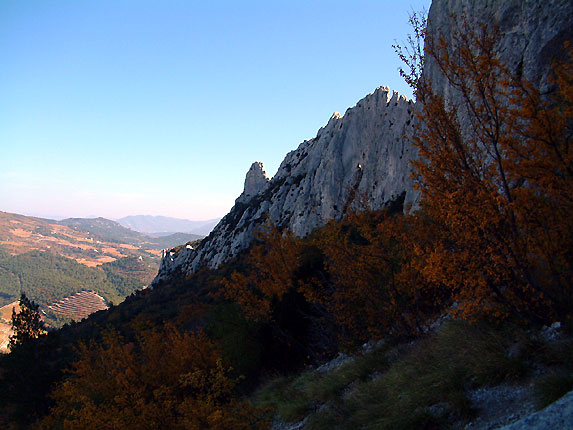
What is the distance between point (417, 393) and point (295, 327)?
9.41 meters

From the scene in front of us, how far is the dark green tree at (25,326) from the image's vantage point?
23.1 meters

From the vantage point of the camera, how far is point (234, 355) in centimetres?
1352

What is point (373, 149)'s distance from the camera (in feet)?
138

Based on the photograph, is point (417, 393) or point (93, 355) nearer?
point (417, 393)

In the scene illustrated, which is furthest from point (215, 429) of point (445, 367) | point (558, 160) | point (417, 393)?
point (558, 160)

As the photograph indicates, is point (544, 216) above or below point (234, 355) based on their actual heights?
above

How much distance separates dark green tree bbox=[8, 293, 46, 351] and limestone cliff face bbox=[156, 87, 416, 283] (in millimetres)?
18678

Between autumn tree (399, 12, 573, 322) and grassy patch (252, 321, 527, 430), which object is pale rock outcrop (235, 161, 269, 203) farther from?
autumn tree (399, 12, 573, 322)

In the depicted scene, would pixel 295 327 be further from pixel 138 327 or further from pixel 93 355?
pixel 93 355

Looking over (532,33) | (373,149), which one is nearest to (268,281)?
(532,33)

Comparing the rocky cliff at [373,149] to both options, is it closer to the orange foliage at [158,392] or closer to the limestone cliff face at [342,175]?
the limestone cliff face at [342,175]

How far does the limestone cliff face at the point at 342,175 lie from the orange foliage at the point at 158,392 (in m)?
19.6

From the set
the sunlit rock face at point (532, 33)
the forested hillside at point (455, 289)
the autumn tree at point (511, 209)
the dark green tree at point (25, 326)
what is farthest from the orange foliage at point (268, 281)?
the dark green tree at point (25, 326)

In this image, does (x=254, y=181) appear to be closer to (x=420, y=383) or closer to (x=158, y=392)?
(x=158, y=392)
